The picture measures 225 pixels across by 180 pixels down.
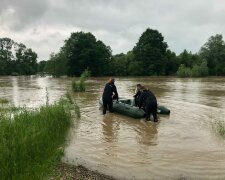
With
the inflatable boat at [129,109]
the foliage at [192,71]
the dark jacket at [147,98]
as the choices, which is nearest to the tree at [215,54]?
the foliage at [192,71]

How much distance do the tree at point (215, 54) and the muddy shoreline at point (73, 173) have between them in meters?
72.7

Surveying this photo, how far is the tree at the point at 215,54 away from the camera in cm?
7719

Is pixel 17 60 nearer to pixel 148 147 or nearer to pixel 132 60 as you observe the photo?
Answer: pixel 132 60

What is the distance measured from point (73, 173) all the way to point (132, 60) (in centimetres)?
7029

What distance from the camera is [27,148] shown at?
7.53 metres

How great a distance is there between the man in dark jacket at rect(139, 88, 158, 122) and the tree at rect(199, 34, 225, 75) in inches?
2569

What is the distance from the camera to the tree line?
7306 cm

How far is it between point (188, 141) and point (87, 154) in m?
3.46

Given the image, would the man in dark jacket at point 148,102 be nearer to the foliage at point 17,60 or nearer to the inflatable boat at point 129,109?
the inflatable boat at point 129,109

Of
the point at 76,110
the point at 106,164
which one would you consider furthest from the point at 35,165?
the point at 76,110

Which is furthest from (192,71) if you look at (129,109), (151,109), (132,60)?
(151,109)

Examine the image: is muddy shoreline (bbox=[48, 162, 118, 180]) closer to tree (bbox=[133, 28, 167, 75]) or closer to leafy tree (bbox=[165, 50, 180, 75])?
tree (bbox=[133, 28, 167, 75])

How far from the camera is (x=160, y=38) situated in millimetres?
76438

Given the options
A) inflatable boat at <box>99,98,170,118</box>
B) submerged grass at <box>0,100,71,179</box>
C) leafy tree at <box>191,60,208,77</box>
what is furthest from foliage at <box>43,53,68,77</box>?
submerged grass at <box>0,100,71,179</box>
